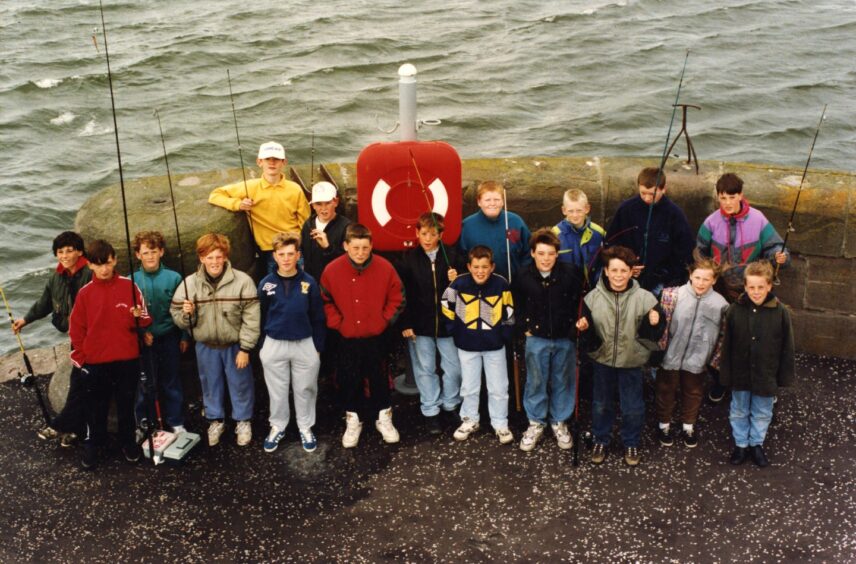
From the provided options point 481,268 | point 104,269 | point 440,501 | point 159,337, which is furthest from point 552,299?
point 104,269

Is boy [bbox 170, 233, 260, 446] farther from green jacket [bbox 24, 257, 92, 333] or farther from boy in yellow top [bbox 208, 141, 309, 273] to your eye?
green jacket [bbox 24, 257, 92, 333]

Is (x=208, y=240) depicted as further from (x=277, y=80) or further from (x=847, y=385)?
(x=277, y=80)

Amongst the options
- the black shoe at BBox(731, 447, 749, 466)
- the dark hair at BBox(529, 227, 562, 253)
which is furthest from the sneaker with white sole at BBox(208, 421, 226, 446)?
the black shoe at BBox(731, 447, 749, 466)

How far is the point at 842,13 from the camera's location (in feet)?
75.7

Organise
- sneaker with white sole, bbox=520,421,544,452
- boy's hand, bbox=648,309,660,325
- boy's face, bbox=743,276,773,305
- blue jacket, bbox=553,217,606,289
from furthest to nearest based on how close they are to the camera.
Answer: blue jacket, bbox=553,217,606,289 → sneaker with white sole, bbox=520,421,544,452 → boy's hand, bbox=648,309,660,325 → boy's face, bbox=743,276,773,305

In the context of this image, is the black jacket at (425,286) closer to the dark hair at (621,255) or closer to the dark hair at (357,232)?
the dark hair at (357,232)

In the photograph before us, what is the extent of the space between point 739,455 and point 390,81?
14.7 meters

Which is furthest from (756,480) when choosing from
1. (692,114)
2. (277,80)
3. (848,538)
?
(277,80)

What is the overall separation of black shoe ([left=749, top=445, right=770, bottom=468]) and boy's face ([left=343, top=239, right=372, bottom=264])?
8.97ft

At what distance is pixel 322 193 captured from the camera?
6.41 meters

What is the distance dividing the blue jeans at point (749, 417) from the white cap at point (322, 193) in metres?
2.90

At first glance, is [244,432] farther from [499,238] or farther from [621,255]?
[621,255]

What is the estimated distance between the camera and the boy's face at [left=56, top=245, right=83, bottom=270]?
6.16 meters

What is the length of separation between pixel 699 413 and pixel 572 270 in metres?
1.44
